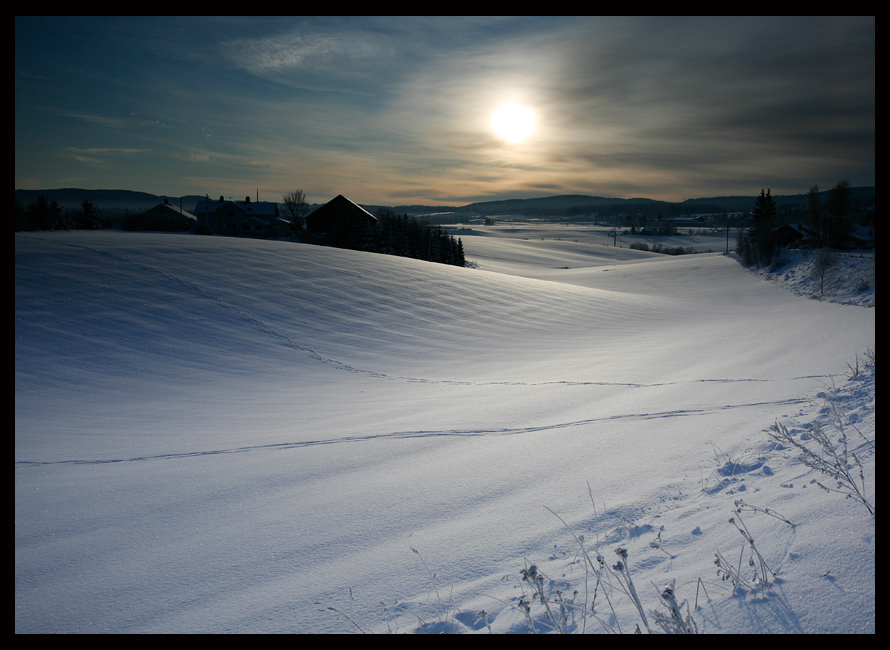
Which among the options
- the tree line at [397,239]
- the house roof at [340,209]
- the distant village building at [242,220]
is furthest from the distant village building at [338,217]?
the distant village building at [242,220]

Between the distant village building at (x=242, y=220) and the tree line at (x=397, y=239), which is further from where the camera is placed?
the distant village building at (x=242, y=220)

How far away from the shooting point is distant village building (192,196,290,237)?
66.8m

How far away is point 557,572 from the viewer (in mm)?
2820

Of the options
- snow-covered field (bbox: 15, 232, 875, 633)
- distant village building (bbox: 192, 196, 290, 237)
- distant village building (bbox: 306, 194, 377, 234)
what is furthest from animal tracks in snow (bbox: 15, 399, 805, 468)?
Answer: distant village building (bbox: 192, 196, 290, 237)

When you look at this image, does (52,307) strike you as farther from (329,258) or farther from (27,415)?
(329,258)

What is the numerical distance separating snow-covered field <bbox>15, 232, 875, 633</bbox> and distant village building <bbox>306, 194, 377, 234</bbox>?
134 feet

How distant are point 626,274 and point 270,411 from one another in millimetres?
47030

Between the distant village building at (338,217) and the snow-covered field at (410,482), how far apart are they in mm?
40948

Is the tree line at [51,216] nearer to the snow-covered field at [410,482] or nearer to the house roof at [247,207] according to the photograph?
the house roof at [247,207]

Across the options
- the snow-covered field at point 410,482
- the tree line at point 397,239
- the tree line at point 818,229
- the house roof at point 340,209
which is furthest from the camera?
the house roof at point 340,209

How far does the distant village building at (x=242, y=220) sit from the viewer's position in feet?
219

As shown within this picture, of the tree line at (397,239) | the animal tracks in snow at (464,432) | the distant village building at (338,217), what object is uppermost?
the distant village building at (338,217)

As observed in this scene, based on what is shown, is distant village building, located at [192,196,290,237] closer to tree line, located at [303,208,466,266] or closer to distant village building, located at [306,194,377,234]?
distant village building, located at [306,194,377,234]

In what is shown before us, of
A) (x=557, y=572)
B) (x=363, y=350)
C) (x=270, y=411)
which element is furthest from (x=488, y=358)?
(x=557, y=572)
